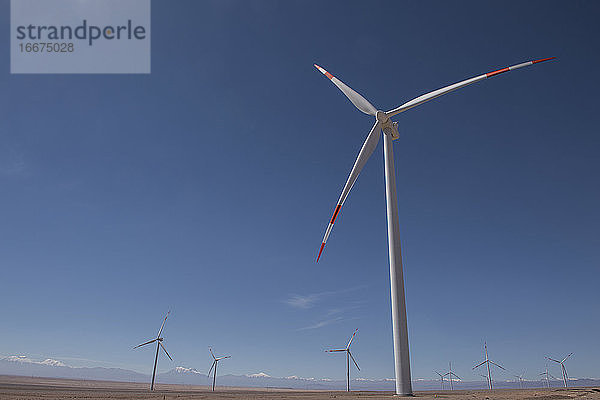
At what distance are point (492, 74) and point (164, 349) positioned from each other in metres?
113

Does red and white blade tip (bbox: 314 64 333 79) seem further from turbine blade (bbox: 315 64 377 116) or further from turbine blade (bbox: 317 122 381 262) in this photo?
turbine blade (bbox: 317 122 381 262)

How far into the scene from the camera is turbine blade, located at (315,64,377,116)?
4247 cm

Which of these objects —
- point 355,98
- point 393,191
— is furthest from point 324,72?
point 393,191

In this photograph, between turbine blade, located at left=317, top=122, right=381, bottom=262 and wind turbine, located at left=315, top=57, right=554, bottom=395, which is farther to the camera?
turbine blade, located at left=317, top=122, right=381, bottom=262

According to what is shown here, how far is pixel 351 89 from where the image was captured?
45000 millimetres

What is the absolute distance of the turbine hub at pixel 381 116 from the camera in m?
40.1

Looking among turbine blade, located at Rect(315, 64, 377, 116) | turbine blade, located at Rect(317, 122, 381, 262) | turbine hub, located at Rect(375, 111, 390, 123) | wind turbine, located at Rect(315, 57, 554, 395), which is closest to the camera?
wind turbine, located at Rect(315, 57, 554, 395)

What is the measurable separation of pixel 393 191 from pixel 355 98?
14.2 m

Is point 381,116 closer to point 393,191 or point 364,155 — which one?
point 364,155

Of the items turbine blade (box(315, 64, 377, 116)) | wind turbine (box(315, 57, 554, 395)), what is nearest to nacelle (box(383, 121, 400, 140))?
wind turbine (box(315, 57, 554, 395))

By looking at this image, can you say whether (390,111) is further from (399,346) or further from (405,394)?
(405,394)

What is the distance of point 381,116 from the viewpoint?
40.1 meters

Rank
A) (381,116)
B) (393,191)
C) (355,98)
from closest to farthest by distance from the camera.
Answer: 1. (393,191)
2. (381,116)
3. (355,98)

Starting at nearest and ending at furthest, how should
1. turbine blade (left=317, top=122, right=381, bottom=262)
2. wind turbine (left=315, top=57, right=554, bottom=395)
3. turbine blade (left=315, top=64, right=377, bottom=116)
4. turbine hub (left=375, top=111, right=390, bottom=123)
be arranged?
wind turbine (left=315, top=57, right=554, bottom=395)
turbine blade (left=317, top=122, right=381, bottom=262)
turbine hub (left=375, top=111, right=390, bottom=123)
turbine blade (left=315, top=64, right=377, bottom=116)
